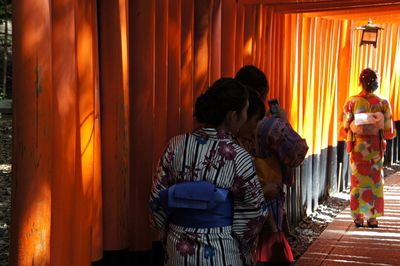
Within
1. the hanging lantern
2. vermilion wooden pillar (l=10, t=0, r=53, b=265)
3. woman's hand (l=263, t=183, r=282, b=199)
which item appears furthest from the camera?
the hanging lantern

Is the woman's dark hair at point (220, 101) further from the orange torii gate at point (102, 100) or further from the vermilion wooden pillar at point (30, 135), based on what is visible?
the vermilion wooden pillar at point (30, 135)

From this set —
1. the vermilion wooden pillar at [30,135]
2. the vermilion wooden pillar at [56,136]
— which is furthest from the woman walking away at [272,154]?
the vermilion wooden pillar at [30,135]

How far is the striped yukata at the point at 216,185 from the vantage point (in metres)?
2.96

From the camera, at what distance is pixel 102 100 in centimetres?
360

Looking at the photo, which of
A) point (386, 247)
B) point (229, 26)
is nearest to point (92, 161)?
point (229, 26)

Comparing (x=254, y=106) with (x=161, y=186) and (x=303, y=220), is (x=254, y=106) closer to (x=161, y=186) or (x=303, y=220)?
(x=161, y=186)

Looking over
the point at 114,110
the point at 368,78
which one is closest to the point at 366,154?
the point at 368,78

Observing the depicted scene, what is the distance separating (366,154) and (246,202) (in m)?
4.71

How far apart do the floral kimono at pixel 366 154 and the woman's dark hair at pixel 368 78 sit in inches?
2.8

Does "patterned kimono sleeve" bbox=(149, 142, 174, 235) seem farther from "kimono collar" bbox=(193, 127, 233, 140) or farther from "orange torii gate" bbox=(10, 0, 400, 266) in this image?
"orange torii gate" bbox=(10, 0, 400, 266)

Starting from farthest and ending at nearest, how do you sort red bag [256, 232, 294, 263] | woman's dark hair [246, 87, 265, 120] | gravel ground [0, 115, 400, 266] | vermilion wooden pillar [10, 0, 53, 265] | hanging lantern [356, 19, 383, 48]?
1. hanging lantern [356, 19, 383, 48]
2. gravel ground [0, 115, 400, 266]
3. red bag [256, 232, 294, 263]
4. woman's dark hair [246, 87, 265, 120]
5. vermilion wooden pillar [10, 0, 53, 265]

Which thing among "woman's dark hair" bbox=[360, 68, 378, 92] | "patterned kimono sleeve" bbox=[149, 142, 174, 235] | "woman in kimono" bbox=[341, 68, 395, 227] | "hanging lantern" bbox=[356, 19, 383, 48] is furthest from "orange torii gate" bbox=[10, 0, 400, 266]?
"hanging lantern" bbox=[356, 19, 383, 48]

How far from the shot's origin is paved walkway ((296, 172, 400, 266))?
6.15m

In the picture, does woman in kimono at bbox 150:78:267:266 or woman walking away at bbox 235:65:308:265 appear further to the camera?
woman walking away at bbox 235:65:308:265
